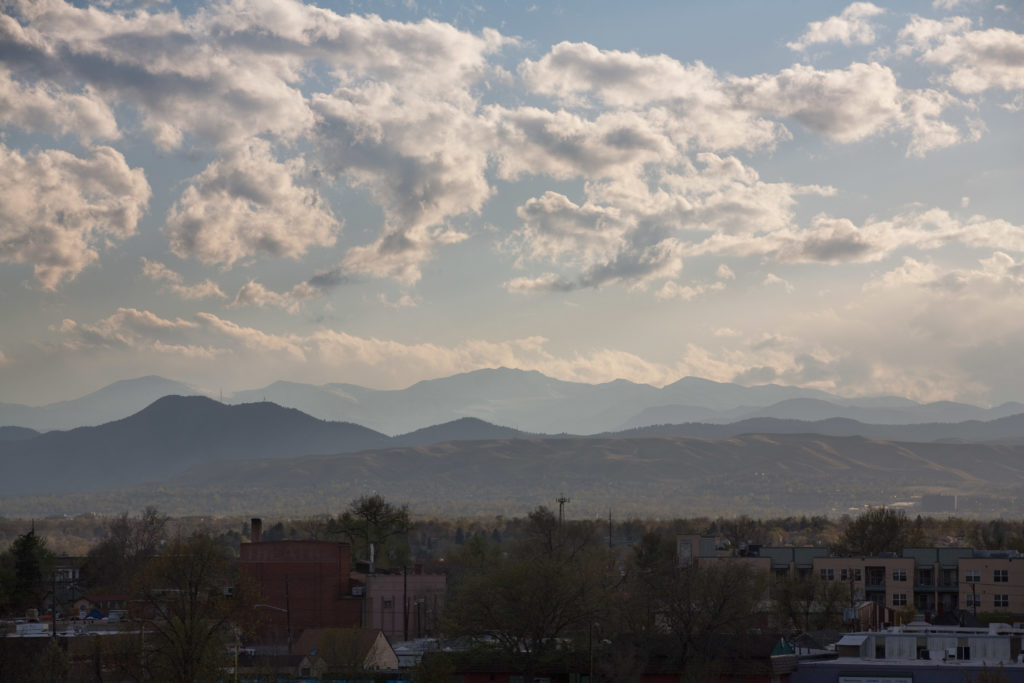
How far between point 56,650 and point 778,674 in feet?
131

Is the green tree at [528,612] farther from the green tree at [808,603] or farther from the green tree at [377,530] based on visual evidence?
the green tree at [377,530]

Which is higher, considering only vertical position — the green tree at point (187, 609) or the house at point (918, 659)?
the green tree at point (187, 609)

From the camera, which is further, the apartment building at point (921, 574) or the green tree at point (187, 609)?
the apartment building at point (921, 574)

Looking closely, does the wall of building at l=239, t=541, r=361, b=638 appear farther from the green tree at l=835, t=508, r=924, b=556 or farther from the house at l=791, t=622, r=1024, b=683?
the green tree at l=835, t=508, r=924, b=556

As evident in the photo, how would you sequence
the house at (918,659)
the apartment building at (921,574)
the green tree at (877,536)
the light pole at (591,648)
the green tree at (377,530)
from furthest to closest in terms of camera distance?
1. the green tree at (877,536)
2. the green tree at (377,530)
3. the apartment building at (921,574)
4. the light pole at (591,648)
5. the house at (918,659)

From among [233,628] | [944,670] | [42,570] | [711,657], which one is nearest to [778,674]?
[711,657]

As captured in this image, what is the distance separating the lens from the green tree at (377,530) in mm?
149625

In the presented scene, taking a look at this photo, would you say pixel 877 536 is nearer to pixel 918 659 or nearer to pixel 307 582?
pixel 307 582

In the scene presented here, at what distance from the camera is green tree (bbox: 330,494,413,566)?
149625 mm

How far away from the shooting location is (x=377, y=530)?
154 m

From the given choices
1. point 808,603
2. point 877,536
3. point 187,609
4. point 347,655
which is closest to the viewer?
point 187,609

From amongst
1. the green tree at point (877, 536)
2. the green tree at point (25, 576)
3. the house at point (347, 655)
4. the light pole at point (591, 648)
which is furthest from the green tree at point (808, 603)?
the green tree at point (25, 576)

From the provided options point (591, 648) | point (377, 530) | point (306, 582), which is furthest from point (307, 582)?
point (591, 648)

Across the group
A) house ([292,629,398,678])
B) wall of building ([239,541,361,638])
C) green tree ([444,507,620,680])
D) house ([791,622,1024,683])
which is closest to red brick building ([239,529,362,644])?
wall of building ([239,541,361,638])
